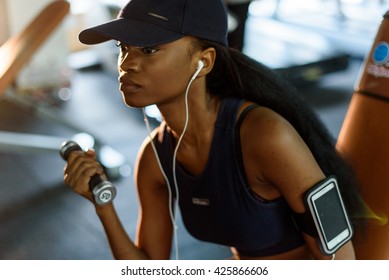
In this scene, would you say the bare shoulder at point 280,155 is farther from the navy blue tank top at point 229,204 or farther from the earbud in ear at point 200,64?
the earbud in ear at point 200,64

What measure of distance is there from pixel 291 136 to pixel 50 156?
1907mm

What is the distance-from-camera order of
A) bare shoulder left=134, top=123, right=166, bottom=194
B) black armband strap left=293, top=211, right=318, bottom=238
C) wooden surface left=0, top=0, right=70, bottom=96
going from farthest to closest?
wooden surface left=0, top=0, right=70, bottom=96 → bare shoulder left=134, top=123, right=166, bottom=194 → black armband strap left=293, top=211, right=318, bottom=238

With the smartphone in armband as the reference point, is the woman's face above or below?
above

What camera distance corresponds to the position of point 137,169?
142 cm

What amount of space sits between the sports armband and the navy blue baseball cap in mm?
365

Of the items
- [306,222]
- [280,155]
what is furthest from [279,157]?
[306,222]

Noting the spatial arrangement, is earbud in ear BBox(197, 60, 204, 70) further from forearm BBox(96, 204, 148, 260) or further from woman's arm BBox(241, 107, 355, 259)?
forearm BBox(96, 204, 148, 260)

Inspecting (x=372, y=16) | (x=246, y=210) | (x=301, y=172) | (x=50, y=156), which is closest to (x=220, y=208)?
(x=246, y=210)

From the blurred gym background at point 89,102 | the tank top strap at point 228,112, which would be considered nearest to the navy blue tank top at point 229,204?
the tank top strap at point 228,112

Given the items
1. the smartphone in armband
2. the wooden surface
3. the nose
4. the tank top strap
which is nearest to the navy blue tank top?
the tank top strap

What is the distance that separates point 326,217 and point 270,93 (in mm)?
288

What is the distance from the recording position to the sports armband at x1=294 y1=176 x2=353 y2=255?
44.9 inches

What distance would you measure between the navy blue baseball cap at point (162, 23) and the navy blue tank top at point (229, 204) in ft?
0.64

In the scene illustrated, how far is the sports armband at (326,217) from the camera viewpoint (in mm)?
1141
